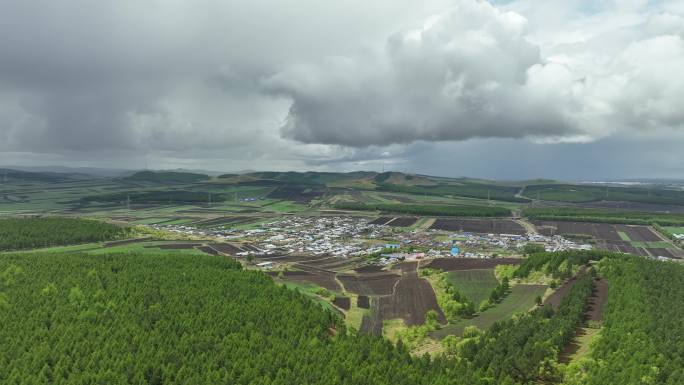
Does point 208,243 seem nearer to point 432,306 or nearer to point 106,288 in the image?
point 106,288

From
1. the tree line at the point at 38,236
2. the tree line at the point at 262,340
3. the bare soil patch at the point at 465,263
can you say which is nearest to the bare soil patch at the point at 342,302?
the tree line at the point at 262,340

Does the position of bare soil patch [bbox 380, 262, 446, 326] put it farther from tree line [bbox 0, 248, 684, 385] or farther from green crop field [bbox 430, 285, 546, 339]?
tree line [bbox 0, 248, 684, 385]

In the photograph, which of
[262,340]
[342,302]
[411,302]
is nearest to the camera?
[262,340]

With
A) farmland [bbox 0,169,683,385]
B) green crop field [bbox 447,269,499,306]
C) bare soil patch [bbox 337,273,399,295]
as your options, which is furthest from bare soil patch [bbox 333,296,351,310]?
green crop field [bbox 447,269,499,306]

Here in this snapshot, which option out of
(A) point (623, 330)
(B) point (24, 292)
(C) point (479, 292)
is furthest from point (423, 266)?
(B) point (24, 292)

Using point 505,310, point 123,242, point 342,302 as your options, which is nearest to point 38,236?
point 123,242

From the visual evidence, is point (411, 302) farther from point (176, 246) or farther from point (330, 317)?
point (176, 246)
